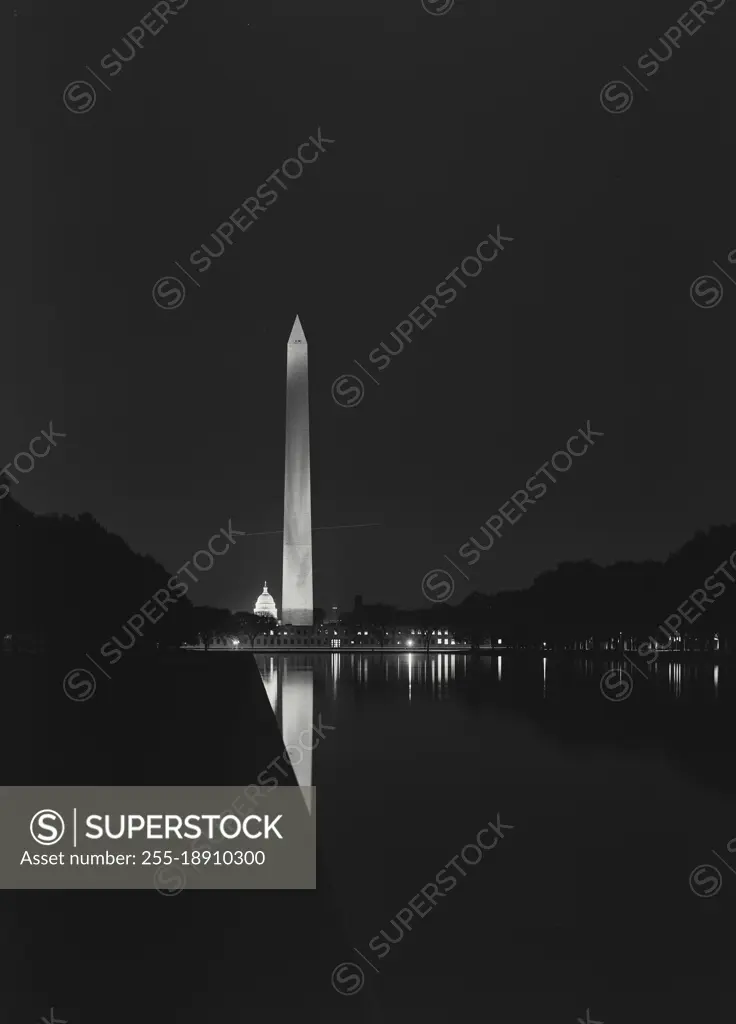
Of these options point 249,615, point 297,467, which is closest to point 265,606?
point 249,615

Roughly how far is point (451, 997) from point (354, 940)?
4.07 feet

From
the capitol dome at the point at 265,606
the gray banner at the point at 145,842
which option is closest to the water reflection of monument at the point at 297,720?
the gray banner at the point at 145,842

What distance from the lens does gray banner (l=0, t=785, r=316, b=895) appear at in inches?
271

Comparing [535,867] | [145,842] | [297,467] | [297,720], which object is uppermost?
[297,467]

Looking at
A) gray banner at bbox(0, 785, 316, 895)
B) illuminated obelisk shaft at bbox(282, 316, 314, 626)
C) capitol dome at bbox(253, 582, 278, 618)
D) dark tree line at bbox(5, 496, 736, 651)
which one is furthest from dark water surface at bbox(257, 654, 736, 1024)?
capitol dome at bbox(253, 582, 278, 618)

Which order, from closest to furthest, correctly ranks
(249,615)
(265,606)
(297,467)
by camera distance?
(297,467) → (249,615) → (265,606)

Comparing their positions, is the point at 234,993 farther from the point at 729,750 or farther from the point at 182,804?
the point at 729,750

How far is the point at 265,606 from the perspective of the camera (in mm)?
152000

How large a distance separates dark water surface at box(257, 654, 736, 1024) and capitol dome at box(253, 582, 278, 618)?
5033 inches

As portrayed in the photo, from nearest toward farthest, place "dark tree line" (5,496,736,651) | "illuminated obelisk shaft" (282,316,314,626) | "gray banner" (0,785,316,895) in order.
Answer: "gray banner" (0,785,316,895), "dark tree line" (5,496,736,651), "illuminated obelisk shaft" (282,316,314,626)

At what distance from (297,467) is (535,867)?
214ft

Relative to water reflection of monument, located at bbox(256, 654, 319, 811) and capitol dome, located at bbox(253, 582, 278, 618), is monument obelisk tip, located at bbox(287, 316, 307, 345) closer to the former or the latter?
water reflection of monument, located at bbox(256, 654, 319, 811)

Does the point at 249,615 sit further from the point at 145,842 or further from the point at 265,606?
the point at 145,842

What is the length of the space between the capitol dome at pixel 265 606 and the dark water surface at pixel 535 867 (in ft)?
419
